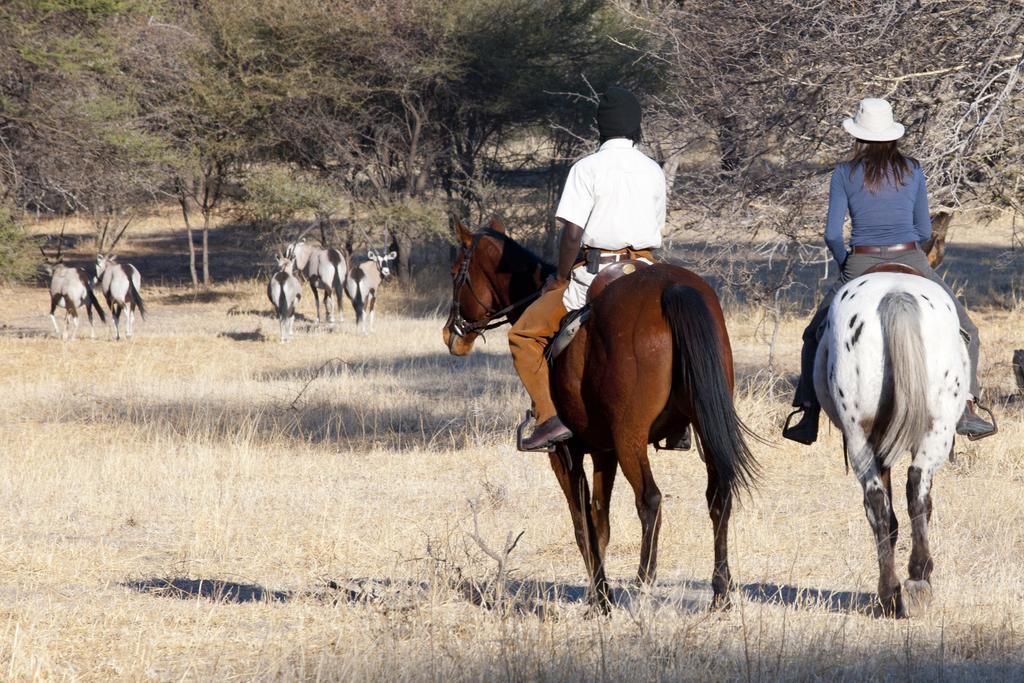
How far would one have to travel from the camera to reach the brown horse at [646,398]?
5598 mm

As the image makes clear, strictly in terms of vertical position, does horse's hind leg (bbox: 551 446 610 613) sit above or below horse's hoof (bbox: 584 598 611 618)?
above

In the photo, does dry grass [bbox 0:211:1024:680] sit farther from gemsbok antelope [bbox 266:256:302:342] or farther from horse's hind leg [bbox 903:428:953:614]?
gemsbok antelope [bbox 266:256:302:342]

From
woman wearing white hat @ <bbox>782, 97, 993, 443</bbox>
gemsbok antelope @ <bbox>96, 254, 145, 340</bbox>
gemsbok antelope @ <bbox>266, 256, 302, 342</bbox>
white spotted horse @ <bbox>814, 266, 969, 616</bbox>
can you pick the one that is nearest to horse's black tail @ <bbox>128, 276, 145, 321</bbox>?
gemsbok antelope @ <bbox>96, 254, 145, 340</bbox>

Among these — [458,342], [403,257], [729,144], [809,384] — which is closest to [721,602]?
[809,384]

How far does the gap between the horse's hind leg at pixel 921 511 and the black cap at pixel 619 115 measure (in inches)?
84.0

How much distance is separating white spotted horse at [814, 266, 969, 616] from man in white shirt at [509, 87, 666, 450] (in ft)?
3.59

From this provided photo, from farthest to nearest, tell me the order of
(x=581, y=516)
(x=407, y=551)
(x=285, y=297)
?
1. (x=285, y=297)
2. (x=407, y=551)
3. (x=581, y=516)

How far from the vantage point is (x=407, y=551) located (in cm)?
802

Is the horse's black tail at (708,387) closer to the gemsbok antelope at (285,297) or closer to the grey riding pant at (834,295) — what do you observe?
the grey riding pant at (834,295)

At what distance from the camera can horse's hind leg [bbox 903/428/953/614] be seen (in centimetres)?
595

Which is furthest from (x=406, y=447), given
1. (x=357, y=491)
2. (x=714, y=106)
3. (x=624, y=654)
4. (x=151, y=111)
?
(x=151, y=111)

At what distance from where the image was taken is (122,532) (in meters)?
8.75

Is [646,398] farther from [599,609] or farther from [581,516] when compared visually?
[599,609]

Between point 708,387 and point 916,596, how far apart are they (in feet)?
5.00
